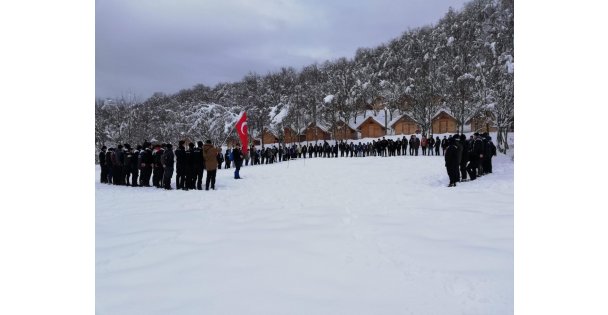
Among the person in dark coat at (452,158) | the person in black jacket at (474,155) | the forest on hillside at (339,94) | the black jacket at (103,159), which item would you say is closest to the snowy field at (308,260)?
the person in dark coat at (452,158)

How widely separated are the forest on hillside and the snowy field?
33181mm

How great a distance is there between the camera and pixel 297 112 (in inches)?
2151

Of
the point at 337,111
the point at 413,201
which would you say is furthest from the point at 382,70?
the point at 413,201

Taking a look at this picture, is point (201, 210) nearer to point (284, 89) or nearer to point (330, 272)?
point (330, 272)

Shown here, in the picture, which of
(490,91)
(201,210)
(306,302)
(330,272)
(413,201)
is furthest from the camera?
(490,91)

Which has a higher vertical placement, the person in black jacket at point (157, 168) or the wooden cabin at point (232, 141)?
the wooden cabin at point (232, 141)

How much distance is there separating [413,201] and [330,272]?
4.86 metres

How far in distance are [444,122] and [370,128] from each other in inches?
447

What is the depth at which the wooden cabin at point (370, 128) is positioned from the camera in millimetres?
54531

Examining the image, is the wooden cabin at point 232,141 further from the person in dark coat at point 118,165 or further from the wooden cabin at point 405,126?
the person in dark coat at point 118,165

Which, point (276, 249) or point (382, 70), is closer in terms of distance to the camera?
point (276, 249)

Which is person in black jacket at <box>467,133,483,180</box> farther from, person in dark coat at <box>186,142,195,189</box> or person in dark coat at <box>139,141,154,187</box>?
person in dark coat at <box>139,141,154,187</box>

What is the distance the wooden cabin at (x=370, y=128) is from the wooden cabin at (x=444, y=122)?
859cm
